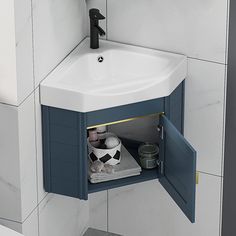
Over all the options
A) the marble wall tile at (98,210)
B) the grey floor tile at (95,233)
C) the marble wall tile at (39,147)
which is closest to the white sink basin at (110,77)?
the marble wall tile at (39,147)

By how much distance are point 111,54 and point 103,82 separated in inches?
4.9

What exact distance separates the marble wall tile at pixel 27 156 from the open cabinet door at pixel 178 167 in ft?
1.47

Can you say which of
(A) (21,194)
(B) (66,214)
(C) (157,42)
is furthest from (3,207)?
(C) (157,42)

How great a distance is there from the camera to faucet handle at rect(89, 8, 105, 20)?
117 inches

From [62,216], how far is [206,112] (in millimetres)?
661

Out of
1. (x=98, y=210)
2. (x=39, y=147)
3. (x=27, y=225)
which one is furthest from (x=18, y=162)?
(x=98, y=210)

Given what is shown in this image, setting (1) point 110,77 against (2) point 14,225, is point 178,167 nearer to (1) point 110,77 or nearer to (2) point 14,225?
(1) point 110,77

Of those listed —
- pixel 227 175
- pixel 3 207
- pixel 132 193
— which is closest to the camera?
pixel 3 207

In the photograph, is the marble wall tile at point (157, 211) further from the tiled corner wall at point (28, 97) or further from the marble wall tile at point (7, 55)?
the marble wall tile at point (7, 55)

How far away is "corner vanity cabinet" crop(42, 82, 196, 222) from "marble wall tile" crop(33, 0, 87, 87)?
17 centimetres

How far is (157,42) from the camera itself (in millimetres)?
3053

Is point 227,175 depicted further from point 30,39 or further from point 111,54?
point 30,39

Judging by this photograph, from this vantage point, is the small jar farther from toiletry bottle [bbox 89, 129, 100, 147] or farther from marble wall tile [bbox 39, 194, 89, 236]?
marble wall tile [bbox 39, 194, 89, 236]

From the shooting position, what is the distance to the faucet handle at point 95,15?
9.73 ft
